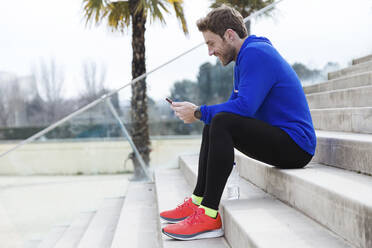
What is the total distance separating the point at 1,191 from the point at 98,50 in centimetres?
2216

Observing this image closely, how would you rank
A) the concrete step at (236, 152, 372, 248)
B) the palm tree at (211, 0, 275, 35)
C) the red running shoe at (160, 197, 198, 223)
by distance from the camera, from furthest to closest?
the palm tree at (211, 0, 275, 35) → the red running shoe at (160, 197, 198, 223) → the concrete step at (236, 152, 372, 248)

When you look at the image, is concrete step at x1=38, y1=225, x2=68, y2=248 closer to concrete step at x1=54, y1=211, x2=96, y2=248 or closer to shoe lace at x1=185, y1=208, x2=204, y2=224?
concrete step at x1=54, y1=211, x2=96, y2=248

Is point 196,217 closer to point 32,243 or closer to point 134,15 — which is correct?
point 32,243

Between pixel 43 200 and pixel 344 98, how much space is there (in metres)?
2.77

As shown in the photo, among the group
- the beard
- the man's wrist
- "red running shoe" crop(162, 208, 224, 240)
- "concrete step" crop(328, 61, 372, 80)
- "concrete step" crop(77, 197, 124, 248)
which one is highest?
"concrete step" crop(328, 61, 372, 80)

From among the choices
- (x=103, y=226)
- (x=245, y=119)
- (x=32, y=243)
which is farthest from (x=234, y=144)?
(x=32, y=243)

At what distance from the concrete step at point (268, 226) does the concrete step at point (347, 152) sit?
37cm

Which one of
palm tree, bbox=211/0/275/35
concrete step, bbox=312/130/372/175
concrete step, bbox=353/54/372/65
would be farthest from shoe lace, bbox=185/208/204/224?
palm tree, bbox=211/0/275/35

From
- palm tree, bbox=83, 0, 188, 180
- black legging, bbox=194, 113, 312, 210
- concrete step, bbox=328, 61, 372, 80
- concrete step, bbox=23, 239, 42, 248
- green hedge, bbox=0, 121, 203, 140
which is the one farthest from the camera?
palm tree, bbox=83, 0, 188, 180

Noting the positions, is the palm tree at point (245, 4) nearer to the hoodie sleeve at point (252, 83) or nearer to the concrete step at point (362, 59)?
the concrete step at point (362, 59)

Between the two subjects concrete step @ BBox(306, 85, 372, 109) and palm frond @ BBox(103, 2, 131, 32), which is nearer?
concrete step @ BBox(306, 85, 372, 109)

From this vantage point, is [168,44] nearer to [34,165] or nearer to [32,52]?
[34,165]

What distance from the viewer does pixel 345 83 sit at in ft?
10.2

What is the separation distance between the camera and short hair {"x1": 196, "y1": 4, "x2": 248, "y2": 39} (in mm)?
1750
